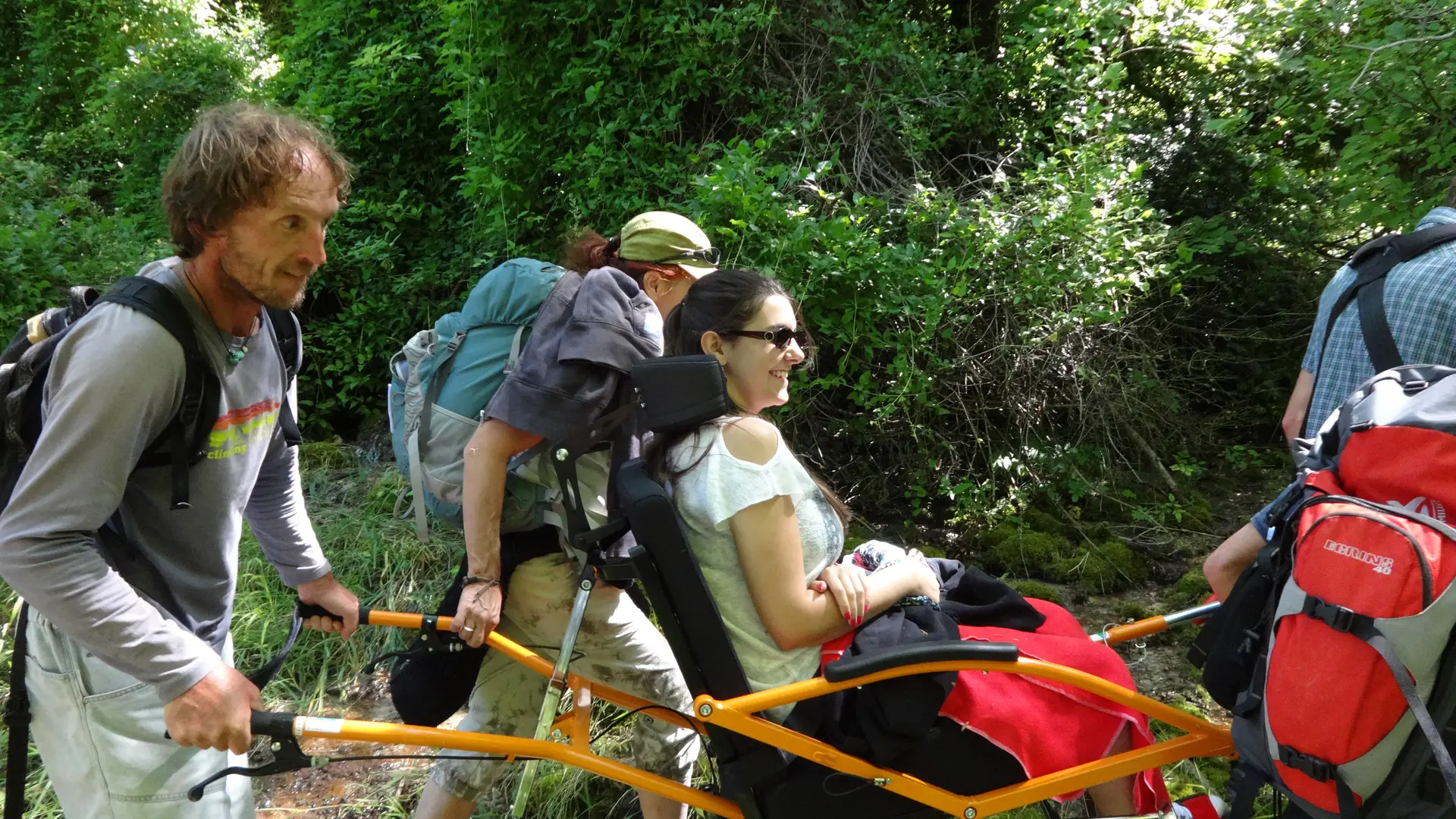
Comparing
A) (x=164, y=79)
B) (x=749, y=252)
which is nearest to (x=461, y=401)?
(x=749, y=252)

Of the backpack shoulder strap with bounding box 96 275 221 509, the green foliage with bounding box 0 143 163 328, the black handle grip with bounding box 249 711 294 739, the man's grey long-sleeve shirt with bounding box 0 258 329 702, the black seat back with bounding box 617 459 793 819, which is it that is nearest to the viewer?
the man's grey long-sleeve shirt with bounding box 0 258 329 702

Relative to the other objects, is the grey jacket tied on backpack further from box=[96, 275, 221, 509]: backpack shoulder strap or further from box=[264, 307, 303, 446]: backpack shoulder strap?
box=[96, 275, 221, 509]: backpack shoulder strap

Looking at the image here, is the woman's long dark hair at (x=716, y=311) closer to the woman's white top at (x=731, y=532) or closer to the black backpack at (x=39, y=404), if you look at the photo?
the woman's white top at (x=731, y=532)

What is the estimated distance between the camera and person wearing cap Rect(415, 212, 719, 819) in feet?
6.79

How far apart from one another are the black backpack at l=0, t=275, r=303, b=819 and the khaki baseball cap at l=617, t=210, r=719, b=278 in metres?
1.15

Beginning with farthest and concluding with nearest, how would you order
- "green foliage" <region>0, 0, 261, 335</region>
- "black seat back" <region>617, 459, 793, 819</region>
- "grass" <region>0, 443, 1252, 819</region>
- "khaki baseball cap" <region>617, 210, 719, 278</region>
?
"green foliage" <region>0, 0, 261, 335</region>
"grass" <region>0, 443, 1252, 819</region>
"khaki baseball cap" <region>617, 210, 719, 278</region>
"black seat back" <region>617, 459, 793, 819</region>

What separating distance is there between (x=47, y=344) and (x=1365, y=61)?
4025mm

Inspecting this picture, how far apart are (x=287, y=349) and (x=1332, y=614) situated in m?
2.02

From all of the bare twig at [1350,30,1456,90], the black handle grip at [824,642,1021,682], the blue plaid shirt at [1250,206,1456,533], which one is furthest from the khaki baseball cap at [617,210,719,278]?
the bare twig at [1350,30,1456,90]

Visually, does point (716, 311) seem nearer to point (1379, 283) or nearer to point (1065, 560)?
point (1379, 283)

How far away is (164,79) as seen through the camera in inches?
286

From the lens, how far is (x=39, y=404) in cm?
152

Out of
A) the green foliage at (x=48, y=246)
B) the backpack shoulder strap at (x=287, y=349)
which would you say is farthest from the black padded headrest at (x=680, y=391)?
the green foliage at (x=48, y=246)

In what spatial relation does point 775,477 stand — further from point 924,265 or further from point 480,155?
point 480,155
